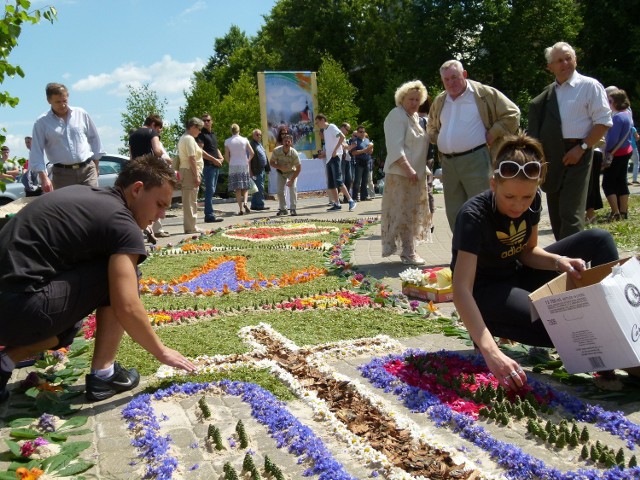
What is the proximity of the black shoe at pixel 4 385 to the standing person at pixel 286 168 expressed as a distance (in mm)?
11515

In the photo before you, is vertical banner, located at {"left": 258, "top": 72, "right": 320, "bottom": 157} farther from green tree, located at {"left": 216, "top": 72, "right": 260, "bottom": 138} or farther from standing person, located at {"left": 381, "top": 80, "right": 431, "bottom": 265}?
standing person, located at {"left": 381, "top": 80, "right": 431, "bottom": 265}

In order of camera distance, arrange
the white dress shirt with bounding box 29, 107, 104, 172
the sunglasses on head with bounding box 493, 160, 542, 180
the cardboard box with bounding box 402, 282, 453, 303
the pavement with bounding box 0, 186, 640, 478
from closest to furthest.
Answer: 1. the pavement with bounding box 0, 186, 640, 478
2. the sunglasses on head with bounding box 493, 160, 542, 180
3. the cardboard box with bounding box 402, 282, 453, 303
4. the white dress shirt with bounding box 29, 107, 104, 172

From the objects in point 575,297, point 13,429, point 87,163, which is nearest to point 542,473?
point 575,297

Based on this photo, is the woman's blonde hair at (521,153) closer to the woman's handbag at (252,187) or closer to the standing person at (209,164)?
the standing person at (209,164)

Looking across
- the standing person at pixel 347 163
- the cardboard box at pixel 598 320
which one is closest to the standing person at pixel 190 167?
the standing person at pixel 347 163

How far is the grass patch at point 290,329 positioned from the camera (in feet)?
15.7

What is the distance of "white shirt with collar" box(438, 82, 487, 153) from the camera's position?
22.3 ft

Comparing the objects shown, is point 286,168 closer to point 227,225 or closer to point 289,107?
point 227,225

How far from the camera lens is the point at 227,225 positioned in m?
13.5

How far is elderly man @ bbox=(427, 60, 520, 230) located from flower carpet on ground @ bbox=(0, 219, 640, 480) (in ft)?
5.55

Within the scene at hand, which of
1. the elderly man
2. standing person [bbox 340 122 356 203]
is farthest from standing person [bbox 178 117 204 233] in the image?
the elderly man

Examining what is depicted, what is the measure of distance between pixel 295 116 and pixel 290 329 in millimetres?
19029

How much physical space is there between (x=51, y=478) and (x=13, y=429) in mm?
569

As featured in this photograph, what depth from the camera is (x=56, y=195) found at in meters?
3.72
